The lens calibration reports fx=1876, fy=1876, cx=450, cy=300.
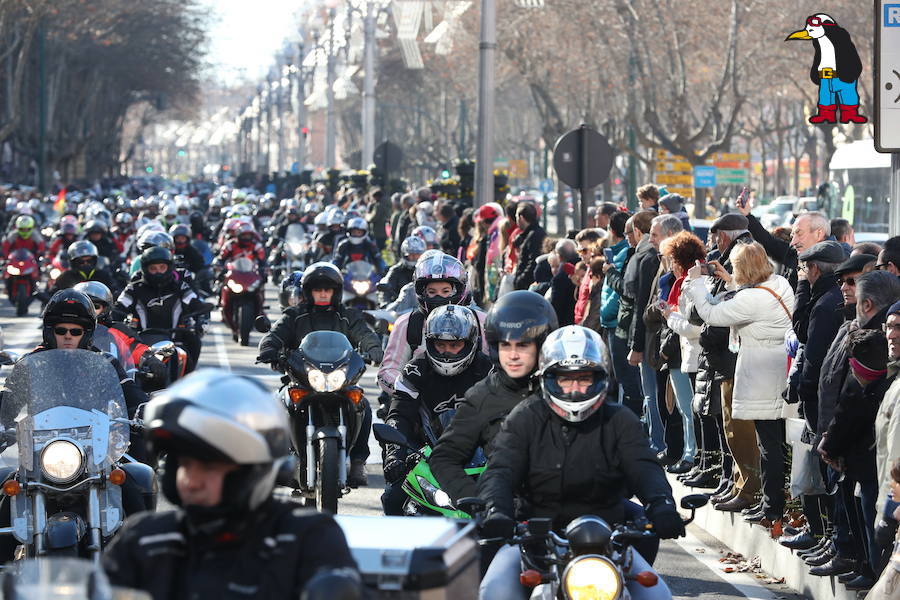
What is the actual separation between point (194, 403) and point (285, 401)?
6.57 m

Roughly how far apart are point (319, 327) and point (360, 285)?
9.47 m

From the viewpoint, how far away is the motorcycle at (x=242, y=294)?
73.4 feet

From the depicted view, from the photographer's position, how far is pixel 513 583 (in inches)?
235

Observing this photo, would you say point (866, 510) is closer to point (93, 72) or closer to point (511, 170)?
point (511, 170)

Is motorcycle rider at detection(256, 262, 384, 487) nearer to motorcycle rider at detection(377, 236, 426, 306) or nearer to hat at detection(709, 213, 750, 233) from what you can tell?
hat at detection(709, 213, 750, 233)

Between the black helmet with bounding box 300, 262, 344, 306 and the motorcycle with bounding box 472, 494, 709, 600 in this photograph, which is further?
the black helmet with bounding box 300, 262, 344, 306

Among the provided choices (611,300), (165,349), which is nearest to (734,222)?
(611,300)

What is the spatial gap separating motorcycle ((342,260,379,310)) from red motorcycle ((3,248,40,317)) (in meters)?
8.12

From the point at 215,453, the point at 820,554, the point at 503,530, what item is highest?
the point at 215,453

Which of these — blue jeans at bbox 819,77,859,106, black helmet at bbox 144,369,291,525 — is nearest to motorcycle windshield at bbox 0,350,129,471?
black helmet at bbox 144,369,291,525

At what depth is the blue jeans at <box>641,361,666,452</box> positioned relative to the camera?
1284cm

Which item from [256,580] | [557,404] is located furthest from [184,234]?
[256,580]

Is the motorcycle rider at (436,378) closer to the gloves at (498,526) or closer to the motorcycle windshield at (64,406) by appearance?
the motorcycle windshield at (64,406)

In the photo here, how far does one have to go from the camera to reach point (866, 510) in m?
8.30
